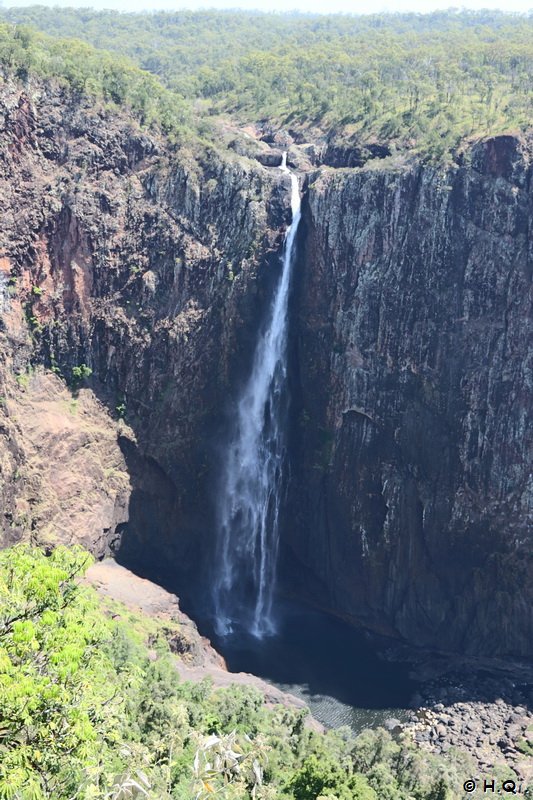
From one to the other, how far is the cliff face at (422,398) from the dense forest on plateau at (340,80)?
15.6 ft

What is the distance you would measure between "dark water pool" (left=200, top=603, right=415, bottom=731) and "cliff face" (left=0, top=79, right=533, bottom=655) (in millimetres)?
2822

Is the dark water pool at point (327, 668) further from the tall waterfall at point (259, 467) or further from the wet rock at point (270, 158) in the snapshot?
the wet rock at point (270, 158)

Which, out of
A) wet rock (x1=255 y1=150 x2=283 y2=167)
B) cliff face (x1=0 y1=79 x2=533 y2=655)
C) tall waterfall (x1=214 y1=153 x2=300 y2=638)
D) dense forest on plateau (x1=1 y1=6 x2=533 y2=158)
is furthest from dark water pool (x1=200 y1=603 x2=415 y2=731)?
wet rock (x1=255 y1=150 x2=283 y2=167)

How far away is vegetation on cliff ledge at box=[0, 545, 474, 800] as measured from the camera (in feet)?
51.1

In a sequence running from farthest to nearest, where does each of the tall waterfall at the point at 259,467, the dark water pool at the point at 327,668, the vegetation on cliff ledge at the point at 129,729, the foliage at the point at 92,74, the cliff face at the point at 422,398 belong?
1. the tall waterfall at the point at 259,467
2. the foliage at the point at 92,74
3. the cliff face at the point at 422,398
4. the dark water pool at the point at 327,668
5. the vegetation on cliff ledge at the point at 129,729

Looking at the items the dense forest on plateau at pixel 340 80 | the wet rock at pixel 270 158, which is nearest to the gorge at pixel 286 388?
the wet rock at pixel 270 158

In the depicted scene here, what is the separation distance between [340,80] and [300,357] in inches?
1136

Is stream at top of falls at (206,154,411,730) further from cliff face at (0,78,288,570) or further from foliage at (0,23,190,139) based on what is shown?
foliage at (0,23,190,139)

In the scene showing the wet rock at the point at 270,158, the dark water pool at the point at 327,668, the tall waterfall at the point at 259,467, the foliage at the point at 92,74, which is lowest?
the dark water pool at the point at 327,668

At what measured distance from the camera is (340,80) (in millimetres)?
68750

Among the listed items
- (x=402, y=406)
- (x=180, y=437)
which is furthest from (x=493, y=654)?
(x=180, y=437)

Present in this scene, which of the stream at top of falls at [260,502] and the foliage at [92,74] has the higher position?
the foliage at [92,74]

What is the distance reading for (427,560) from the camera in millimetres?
49188

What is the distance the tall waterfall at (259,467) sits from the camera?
2053 inches
